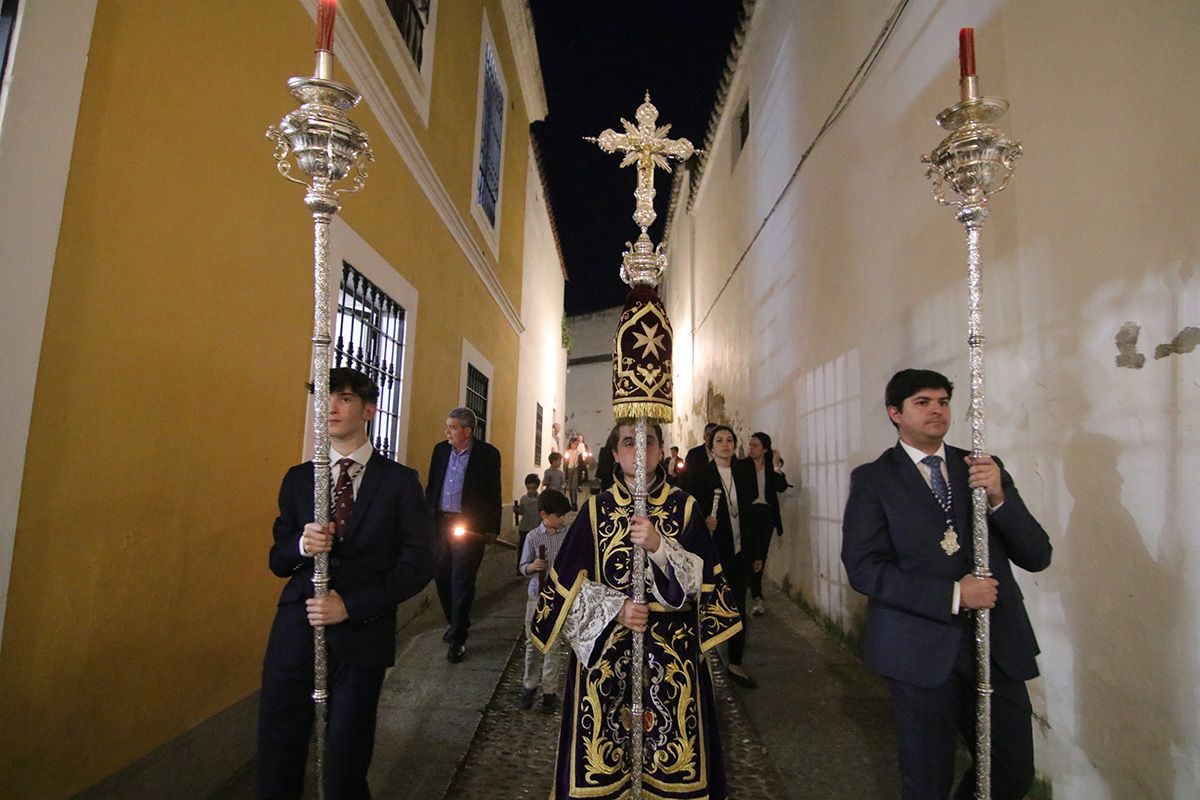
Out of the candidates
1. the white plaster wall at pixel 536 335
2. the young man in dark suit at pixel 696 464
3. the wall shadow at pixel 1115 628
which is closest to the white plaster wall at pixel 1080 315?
the wall shadow at pixel 1115 628

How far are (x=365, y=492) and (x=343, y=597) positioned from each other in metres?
0.37

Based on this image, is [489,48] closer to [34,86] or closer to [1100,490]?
[34,86]

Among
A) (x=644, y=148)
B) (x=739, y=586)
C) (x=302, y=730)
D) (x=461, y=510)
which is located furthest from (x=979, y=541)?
(x=461, y=510)

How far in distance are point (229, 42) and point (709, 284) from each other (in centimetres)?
1054

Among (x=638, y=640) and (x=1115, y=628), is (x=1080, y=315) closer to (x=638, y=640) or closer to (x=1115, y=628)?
(x=1115, y=628)

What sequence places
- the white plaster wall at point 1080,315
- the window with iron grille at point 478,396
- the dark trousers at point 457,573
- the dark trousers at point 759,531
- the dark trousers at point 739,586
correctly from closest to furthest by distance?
the white plaster wall at point 1080,315, the dark trousers at point 739,586, the dark trousers at point 457,573, the dark trousers at point 759,531, the window with iron grille at point 478,396

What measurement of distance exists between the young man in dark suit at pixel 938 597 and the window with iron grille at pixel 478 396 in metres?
6.28

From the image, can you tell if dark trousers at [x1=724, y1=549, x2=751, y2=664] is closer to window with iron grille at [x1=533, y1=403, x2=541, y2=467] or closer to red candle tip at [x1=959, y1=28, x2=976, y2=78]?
red candle tip at [x1=959, y1=28, x2=976, y2=78]

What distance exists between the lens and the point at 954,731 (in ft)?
6.79

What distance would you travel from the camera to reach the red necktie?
2197 mm

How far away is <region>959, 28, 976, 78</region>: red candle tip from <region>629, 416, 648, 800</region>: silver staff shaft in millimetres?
1596

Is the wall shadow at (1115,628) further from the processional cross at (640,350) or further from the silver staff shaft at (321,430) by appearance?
the silver staff shaft at (321,430)

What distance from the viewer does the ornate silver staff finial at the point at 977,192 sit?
194 centimetres

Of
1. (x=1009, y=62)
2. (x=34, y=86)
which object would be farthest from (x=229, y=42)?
(x=1009, y=62)
